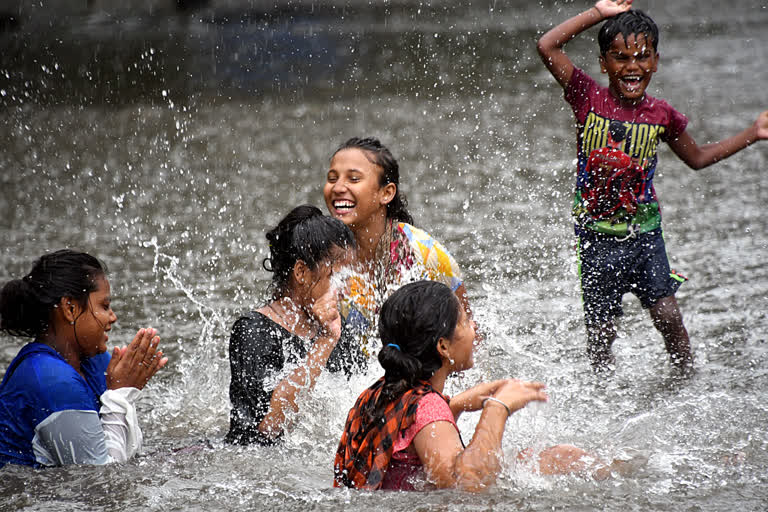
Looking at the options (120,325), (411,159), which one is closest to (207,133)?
(411,159)

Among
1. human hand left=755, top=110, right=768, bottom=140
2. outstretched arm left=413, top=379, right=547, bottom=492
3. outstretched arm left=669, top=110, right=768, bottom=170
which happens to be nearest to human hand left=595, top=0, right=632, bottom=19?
outstretched arm left=669, top=110, right=768, bottom=170

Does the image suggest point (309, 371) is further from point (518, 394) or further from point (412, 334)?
point (518, 394)

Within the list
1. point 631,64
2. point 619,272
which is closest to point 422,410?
point 619,272

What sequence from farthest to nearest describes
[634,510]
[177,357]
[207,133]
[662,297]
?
[207,133], [177,357], [662,297], [634,510]

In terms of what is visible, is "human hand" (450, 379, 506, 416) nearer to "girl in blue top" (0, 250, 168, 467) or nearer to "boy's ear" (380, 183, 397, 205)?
"girl in blue top" (0, 250, 168, 467)

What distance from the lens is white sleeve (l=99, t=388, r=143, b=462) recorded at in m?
3.40

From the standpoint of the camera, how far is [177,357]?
4992mm

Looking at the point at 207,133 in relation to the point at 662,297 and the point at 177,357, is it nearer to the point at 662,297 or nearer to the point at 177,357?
the point at 177,357

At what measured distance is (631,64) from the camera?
4242mm

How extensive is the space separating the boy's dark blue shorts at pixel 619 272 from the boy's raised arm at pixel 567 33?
2.65ft

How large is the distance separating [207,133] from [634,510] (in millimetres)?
8237

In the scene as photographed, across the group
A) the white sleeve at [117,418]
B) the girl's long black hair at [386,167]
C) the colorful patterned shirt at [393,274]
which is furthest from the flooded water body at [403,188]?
the girl's long black hair at [386,167]

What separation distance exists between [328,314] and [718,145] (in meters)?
2.23

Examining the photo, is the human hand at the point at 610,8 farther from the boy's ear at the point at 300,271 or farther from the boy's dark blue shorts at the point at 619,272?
the boy's ear at the point at 300,271
